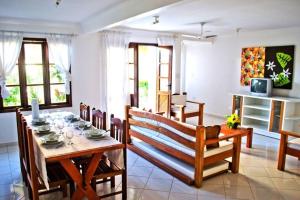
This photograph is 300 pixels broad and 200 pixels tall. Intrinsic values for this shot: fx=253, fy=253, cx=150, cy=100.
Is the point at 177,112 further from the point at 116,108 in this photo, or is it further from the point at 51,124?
the point at 51,124

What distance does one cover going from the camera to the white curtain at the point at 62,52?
15.2ft

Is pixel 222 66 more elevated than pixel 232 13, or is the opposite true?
pixel 232 13

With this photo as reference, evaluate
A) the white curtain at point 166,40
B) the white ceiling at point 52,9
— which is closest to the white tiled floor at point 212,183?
the white ceiling at point 52,9

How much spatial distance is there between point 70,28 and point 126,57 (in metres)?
1.24

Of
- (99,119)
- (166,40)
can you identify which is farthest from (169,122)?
(166,40)

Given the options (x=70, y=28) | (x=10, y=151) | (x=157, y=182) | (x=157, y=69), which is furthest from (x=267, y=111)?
(x=10, y=151)

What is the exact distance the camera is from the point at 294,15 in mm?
4016

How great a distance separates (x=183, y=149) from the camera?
3.26 metres

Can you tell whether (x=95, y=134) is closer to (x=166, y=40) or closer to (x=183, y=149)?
(x=183, y=149)

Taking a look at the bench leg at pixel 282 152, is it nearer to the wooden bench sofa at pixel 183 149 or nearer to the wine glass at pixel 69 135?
the wooden bench sofa at pixel 183 149

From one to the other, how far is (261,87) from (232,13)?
7.54ft

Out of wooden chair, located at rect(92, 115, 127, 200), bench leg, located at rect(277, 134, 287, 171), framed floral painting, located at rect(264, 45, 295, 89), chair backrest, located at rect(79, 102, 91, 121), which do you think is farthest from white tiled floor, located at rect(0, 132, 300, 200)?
framed floral painting, located at rect(264, 45, 295, 89)

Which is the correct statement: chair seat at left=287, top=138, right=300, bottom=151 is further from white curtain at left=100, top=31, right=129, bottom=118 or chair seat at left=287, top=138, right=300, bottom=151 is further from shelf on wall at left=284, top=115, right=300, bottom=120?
white curtain at left=100, top=31, right=129, bottom=118

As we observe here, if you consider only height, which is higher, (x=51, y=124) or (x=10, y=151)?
(x=51, y=124)
